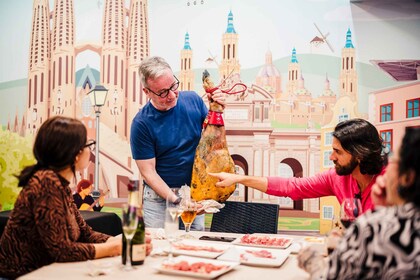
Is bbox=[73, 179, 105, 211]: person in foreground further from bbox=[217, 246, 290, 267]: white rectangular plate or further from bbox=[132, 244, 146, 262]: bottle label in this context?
bbox=[132, 244, 146, 262]: bottle label

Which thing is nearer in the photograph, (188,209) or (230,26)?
(188,209)

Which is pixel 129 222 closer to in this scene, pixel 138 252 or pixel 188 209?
pixel 138 252

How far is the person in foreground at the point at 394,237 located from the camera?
3.95ft

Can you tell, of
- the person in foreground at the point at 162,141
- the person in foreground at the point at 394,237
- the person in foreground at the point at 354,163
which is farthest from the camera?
the person in foreground at the point at 162,141

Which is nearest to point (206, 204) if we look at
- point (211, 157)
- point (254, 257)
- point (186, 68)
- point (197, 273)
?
point (211, 157)

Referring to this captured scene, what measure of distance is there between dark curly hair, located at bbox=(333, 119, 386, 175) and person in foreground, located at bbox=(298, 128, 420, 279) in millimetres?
1204

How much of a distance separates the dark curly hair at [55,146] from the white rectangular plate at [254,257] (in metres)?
0.77

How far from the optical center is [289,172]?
462cm

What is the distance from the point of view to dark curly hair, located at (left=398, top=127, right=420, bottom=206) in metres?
1.24

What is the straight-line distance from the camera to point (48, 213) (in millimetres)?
1855

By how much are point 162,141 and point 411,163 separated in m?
1.99

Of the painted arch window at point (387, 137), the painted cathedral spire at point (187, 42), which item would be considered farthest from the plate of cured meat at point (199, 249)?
the painted cathedral spire at point (187, 42)

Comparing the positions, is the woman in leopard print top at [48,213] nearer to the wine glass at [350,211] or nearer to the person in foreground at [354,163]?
the person in foreground at [354,163]

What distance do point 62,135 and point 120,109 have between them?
122 inches
